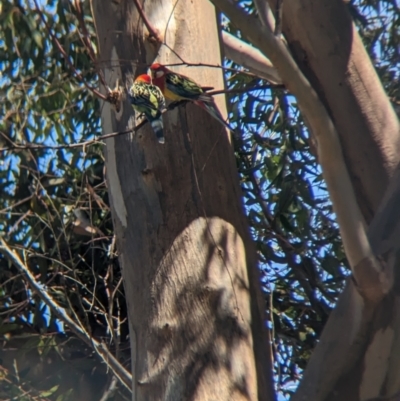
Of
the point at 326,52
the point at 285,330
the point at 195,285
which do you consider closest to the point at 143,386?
the point at 195,285

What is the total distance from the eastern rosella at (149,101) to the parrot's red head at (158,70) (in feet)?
0.11

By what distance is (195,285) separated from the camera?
2.24 meters

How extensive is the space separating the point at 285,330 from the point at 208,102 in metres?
1.94

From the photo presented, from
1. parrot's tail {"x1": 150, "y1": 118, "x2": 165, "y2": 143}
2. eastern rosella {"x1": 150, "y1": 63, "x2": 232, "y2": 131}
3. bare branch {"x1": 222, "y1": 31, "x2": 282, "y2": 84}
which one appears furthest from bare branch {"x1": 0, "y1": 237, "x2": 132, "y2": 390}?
bare branch {"x1": 222, "y1": 31, "x2": 282, "y2": 84}

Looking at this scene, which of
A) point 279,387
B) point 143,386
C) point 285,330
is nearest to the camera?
point 143,386

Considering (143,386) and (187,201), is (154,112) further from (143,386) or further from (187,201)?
(143,386)

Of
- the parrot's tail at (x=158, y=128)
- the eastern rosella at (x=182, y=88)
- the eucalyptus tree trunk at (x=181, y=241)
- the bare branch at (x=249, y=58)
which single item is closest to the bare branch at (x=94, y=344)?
the eucalyptus tree trunk at (x=181, y=241)

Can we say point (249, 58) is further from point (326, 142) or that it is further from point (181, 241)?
point (326, 142)

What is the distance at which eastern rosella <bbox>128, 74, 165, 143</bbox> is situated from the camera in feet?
7.64

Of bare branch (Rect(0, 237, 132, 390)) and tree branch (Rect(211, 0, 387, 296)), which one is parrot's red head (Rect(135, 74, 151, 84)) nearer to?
tree branch (Rect(211, 0, 387, 296))

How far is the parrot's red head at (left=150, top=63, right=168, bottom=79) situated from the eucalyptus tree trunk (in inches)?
2.3

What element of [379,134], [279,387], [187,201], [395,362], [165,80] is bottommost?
[395,362]

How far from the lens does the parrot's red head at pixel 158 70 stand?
2.49 m

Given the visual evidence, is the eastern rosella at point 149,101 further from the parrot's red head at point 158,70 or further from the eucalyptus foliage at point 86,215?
the eucalyptus foliage at point 86,215
